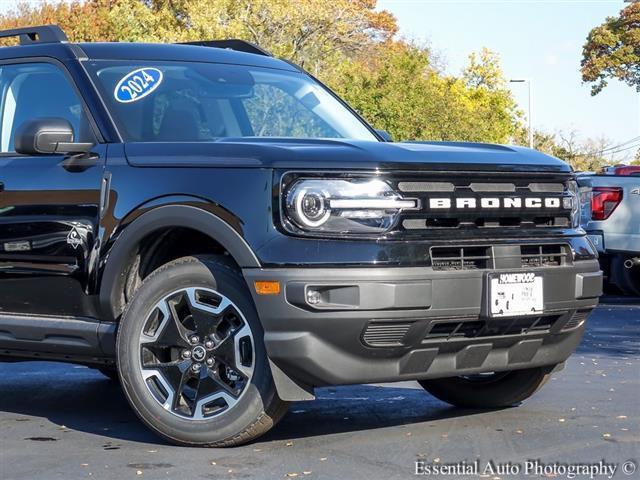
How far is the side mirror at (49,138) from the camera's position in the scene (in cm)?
607

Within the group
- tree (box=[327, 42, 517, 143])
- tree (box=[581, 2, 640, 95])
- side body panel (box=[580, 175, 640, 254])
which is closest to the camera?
side body panel (box=[580, 175, 640, 254])

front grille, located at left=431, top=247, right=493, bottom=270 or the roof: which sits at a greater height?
→ the roof

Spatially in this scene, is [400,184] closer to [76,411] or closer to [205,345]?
[205,345]

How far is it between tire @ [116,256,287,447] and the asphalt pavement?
0.13 m

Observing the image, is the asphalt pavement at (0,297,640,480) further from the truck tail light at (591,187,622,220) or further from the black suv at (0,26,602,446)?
the truck tail light at (591,187,622,220)

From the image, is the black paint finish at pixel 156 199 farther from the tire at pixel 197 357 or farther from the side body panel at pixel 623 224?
the side body panel at pixel 623 224

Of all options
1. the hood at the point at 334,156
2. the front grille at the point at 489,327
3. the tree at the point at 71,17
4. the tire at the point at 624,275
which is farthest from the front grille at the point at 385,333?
the tree at the point at 71,17

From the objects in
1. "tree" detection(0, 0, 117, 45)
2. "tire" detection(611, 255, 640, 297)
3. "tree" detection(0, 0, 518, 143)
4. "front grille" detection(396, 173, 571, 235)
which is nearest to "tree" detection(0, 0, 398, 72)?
"tree" detection(0, 0, 518, 143)

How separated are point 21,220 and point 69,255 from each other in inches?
14.6

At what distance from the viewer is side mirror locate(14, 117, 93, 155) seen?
19.9 feet

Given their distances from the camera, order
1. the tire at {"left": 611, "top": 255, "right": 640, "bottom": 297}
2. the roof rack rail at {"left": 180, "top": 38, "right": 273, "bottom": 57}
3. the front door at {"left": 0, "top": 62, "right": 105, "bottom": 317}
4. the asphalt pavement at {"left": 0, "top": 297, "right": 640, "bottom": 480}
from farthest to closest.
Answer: the tire at {"left": 611, "top": 255, "right": 640, "bottom": 297}, the roof rack rail at {"left": 180, "top": 38, "right": 273, "bottom": 57}, the front door at {"left": 0, "top": 62, "right": 105, "bottom": 317}, the asphalt pavement at {"left": 0, "top": 297, "right": 640, "bottom": 480}

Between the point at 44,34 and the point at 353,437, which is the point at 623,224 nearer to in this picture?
the point at 44,34

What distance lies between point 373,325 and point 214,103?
72.8 inches

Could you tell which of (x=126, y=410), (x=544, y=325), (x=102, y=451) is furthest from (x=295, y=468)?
(x=126, y=410)
